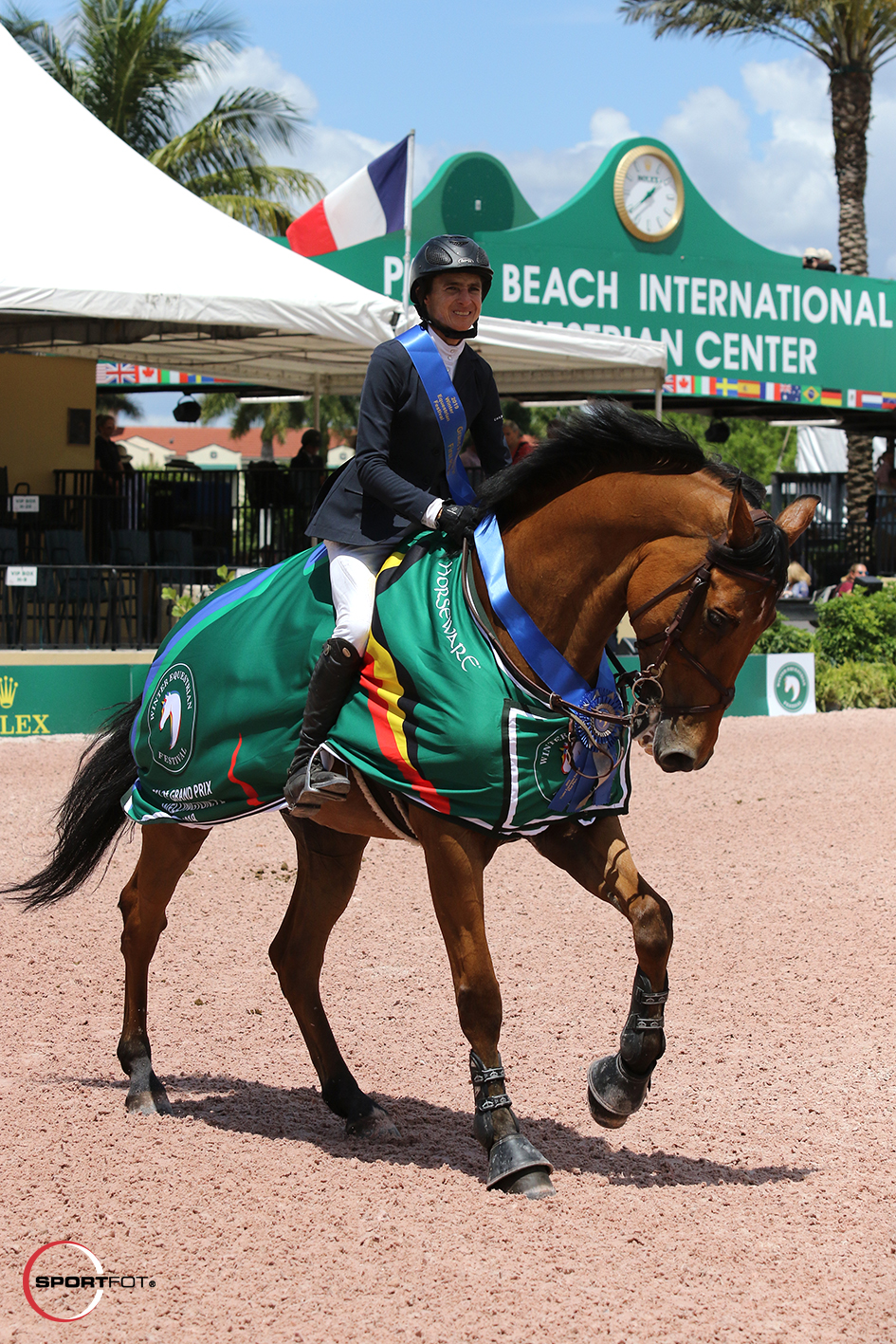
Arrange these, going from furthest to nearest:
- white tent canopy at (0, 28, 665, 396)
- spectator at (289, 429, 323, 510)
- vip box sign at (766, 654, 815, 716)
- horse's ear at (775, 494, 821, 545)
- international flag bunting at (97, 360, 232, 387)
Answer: international flag bunting at (97, 360, 232, 387) → spectator at (289, 429, 323, 510) → vip box sign at (766, 654, 815, 716) → white tent canopy at (0, 28, 665, 396) → horse's ear at (775, 494, 821, 545)

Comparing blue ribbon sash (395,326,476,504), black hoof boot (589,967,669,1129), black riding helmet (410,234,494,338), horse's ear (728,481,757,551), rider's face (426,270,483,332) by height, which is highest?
black riding helmet (410,234,494,338)

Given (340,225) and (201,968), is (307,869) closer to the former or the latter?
(201,968)

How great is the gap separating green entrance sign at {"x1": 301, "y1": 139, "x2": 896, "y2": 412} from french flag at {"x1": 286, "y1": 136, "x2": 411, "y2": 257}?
410 centimetres

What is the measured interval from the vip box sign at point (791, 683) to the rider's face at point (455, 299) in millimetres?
10505

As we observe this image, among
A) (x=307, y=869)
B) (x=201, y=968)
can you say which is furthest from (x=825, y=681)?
(x=307, y=869)

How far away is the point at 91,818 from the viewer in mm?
5199

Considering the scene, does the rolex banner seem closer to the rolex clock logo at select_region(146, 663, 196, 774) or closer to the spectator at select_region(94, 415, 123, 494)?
the rolex clock logo at select_region(146, 663, 196, 774)

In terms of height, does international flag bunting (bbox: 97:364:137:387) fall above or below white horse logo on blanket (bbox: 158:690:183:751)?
above

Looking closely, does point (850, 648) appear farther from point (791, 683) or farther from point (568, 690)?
point (568, 690)

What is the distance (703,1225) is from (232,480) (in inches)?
542

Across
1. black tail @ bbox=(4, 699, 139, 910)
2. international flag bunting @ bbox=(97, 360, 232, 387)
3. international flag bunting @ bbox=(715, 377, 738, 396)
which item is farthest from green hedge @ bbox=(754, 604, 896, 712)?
black tail @ bbox=(4, 699, 139, 910)

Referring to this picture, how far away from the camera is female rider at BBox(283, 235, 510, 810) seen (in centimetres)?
403

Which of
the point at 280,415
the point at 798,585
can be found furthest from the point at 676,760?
the point at 280,415

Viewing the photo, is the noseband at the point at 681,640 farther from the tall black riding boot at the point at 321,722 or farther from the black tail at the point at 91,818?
the black tail at the point at 91,818
